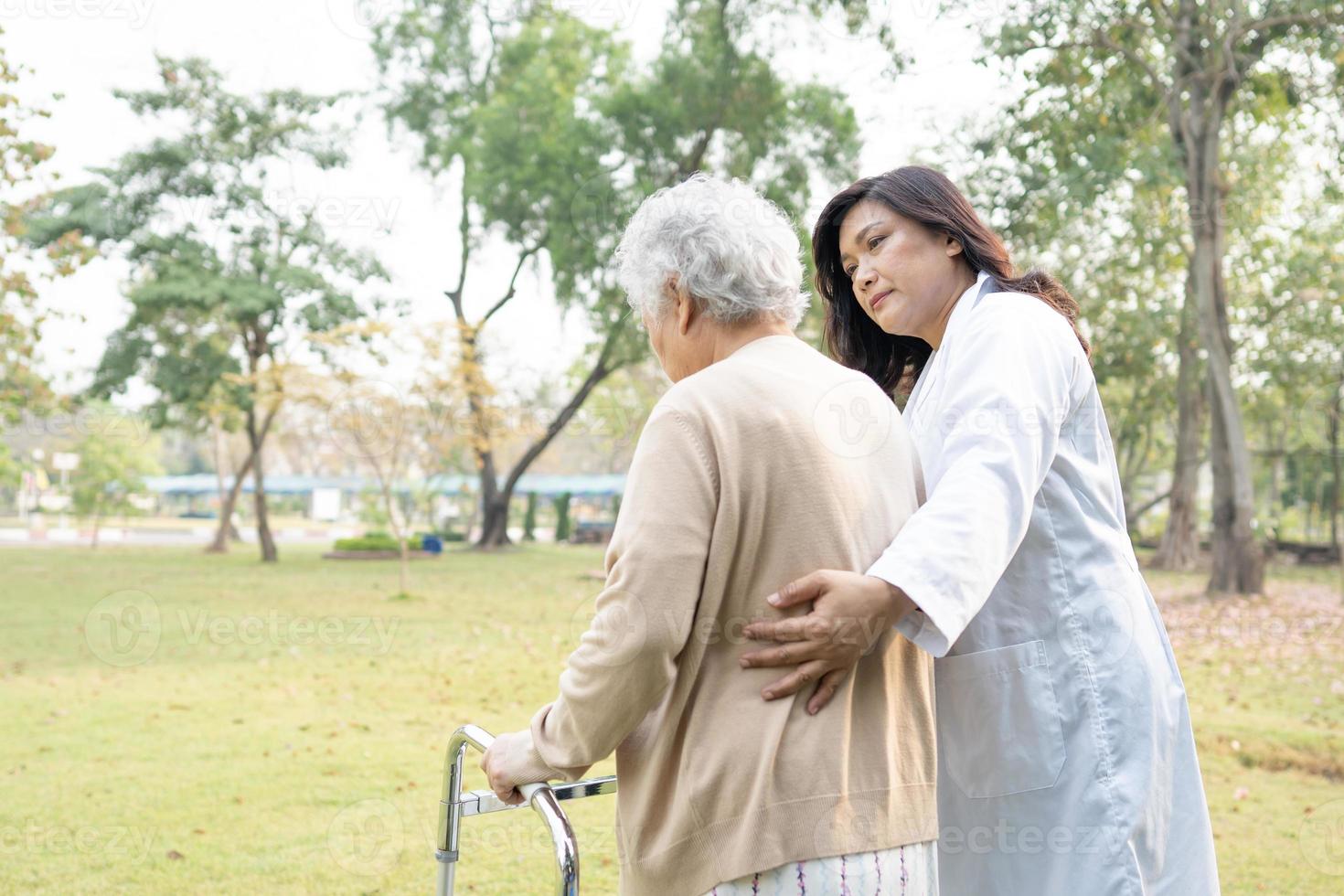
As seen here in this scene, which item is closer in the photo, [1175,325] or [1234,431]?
[1234,431]

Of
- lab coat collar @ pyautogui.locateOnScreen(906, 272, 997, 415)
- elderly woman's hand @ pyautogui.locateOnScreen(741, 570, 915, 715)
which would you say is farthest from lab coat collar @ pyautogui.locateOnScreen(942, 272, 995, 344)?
elderly woman's hand @ pyautogui.locateOnScreen(741, 570, 915, 715)

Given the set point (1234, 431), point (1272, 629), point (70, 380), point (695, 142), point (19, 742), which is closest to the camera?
point (19, 742)

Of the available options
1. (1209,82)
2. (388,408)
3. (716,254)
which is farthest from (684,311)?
(388,408)

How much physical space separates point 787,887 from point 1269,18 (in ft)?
42.3

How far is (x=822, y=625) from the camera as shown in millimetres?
1345

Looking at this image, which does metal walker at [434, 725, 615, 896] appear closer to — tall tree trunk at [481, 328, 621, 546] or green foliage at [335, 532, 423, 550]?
green foliage at [335, 532, 423, 550]

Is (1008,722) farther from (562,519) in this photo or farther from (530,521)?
(530,521)

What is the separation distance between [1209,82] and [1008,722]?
13.1m

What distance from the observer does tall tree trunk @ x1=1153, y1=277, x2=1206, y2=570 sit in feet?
64.8

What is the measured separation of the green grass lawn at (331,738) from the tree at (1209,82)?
1627mm

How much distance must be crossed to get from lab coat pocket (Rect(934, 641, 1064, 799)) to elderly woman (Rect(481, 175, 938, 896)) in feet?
0.56

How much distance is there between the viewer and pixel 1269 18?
1168cm

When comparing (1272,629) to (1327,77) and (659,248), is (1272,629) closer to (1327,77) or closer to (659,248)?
(1327,77)

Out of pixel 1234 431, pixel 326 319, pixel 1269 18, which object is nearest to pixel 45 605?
pixel 326 319
